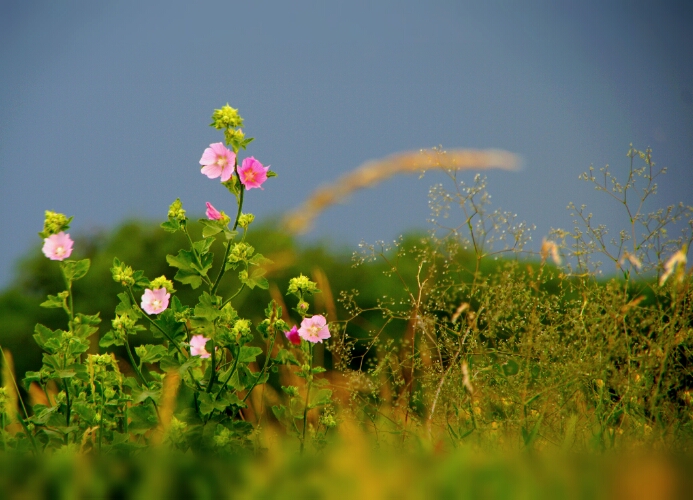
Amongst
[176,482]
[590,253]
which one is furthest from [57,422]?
[590,253]

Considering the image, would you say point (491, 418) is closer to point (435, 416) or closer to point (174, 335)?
point (435, 416)

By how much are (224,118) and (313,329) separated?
2.26 ft

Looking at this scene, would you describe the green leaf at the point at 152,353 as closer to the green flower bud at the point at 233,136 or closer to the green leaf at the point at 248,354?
the green leaf at the point at 248,354

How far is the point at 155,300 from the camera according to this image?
200 centimetres

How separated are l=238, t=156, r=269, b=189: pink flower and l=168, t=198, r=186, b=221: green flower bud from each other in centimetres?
19

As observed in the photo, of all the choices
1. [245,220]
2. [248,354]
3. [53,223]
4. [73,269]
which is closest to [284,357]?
[248,354]

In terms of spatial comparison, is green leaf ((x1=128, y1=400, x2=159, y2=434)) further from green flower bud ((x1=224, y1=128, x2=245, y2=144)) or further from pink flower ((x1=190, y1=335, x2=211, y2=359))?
green flower bud ((x1=224, y1=128, x2=245, y2=144))

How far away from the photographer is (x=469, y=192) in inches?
93.8

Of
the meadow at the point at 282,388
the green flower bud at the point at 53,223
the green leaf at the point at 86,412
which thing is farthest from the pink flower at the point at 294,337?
the green flower bud at the point at 53,223

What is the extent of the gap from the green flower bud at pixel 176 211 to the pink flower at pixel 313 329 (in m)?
0.49

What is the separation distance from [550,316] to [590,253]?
29cm

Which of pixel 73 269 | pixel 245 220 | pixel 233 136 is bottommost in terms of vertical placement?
pixel 73 269

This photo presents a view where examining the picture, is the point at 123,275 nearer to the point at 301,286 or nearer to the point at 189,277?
the point at 189,277

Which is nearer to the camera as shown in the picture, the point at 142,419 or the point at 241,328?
the point at 241,328
